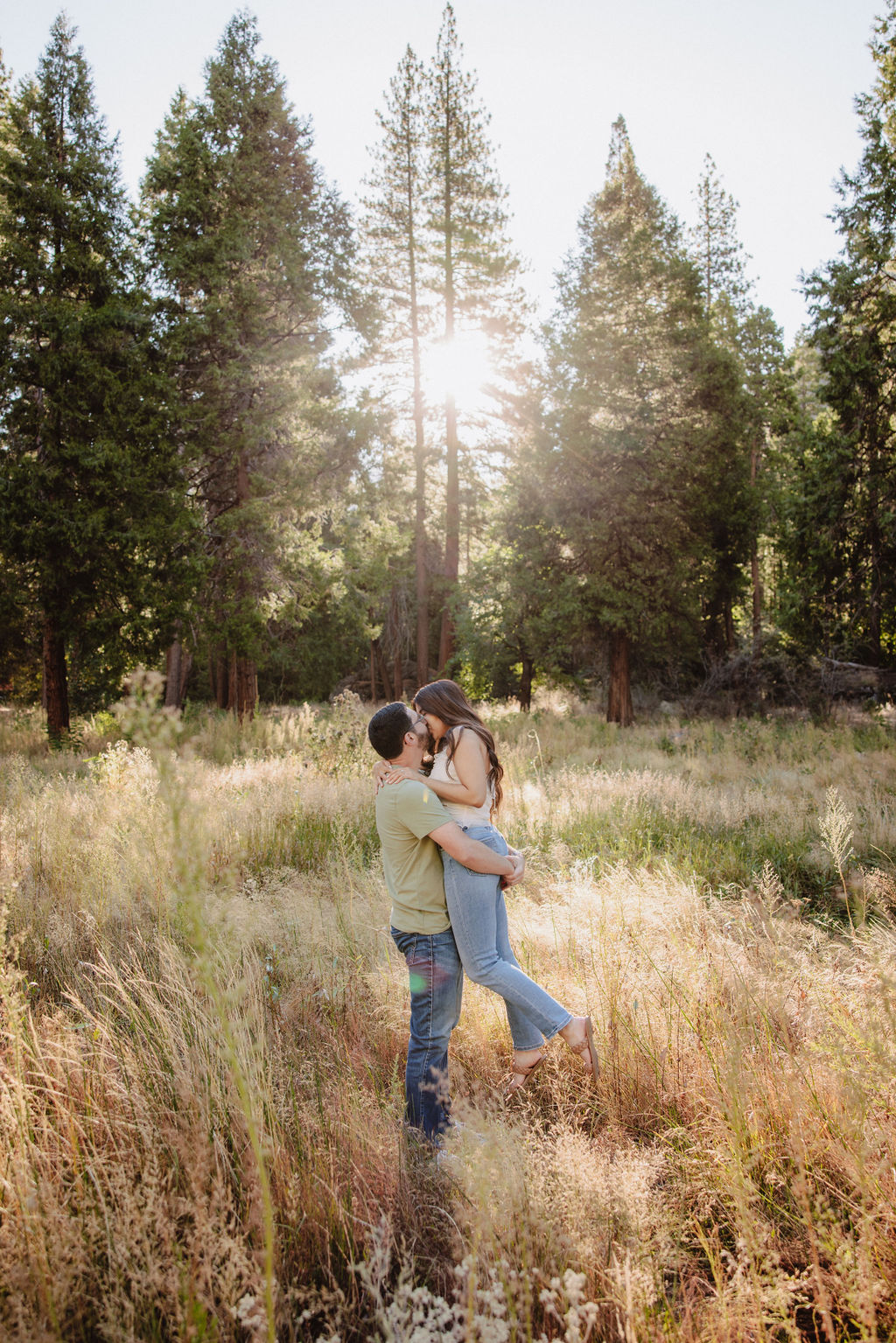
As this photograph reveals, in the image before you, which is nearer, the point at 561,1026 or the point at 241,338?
the point at 561,1026

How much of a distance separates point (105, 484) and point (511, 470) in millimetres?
9095

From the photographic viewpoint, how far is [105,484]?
11.3 meters

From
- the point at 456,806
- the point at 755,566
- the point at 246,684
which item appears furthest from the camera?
the point at 755,566

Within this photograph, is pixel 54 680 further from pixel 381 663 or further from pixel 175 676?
pixel 381 663

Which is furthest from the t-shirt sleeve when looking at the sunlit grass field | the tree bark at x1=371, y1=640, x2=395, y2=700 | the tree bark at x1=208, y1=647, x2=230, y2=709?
the tree bark at x1=371, y1=640, x2=395, y2=700

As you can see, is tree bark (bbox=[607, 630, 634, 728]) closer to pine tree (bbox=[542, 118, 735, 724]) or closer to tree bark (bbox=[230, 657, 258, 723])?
pine tree (bbox=[542, 118, 735, 724])

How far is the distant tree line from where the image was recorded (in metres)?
11.6

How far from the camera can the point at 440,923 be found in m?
2.63

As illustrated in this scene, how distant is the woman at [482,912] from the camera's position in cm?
261

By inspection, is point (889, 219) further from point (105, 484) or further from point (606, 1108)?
point (606, 1108)

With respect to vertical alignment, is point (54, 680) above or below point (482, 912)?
above

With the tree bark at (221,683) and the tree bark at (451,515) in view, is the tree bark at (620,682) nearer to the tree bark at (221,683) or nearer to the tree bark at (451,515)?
the tree bark at (451,515)

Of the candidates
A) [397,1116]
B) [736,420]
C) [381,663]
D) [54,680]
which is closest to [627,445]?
[736,420]

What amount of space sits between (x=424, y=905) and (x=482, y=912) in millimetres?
226
